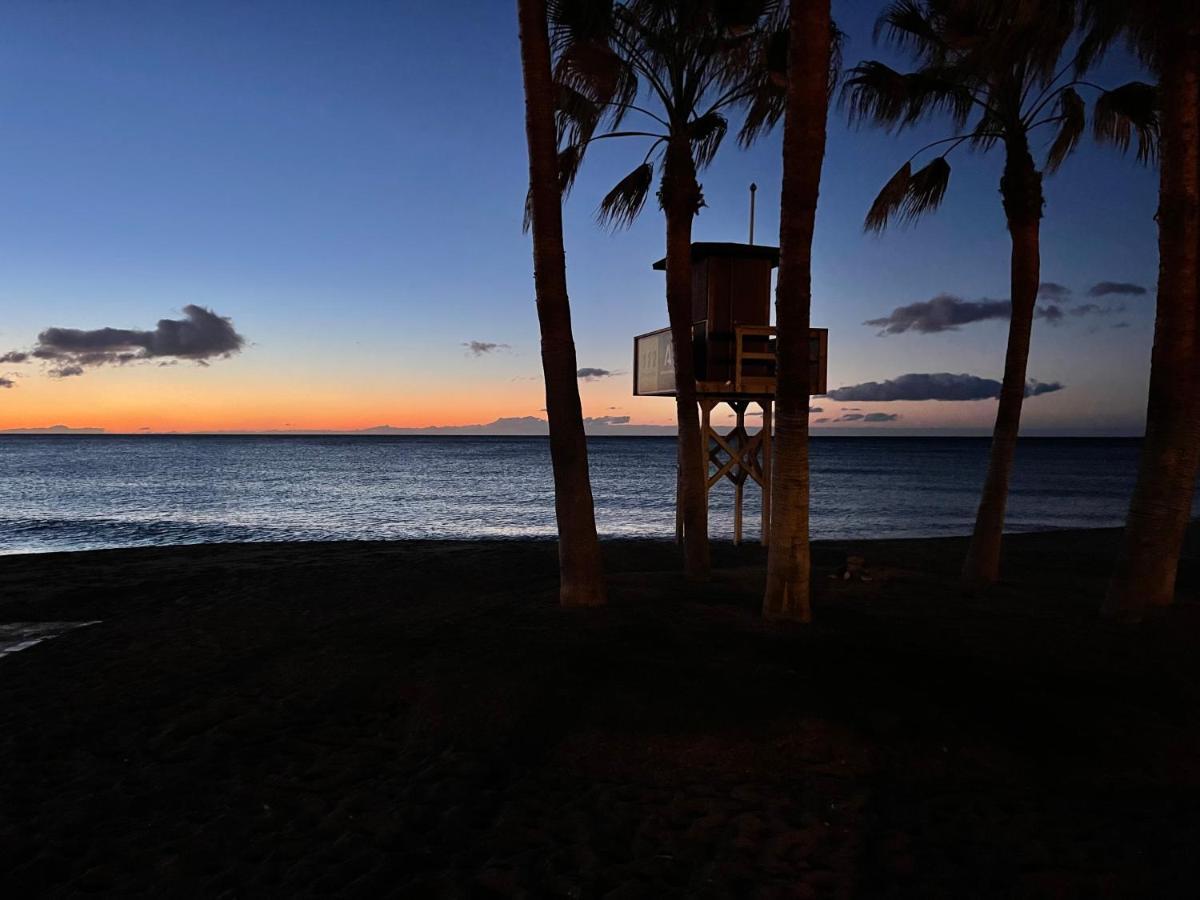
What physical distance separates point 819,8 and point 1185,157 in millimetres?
5070

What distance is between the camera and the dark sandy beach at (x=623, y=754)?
16.6 ft

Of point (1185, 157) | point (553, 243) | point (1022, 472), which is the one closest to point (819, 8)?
point (553, 243)

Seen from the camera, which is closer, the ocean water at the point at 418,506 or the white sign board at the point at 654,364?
the white sign board at the point at 654,364

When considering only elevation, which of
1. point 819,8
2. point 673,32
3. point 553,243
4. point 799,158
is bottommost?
point 553,243

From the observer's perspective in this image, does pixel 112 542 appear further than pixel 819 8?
Yes

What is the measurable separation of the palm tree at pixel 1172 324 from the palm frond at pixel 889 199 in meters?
3.60

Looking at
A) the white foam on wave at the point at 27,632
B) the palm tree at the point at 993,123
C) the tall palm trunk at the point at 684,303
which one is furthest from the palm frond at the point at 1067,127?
the white foam on wave at the point at 27,632

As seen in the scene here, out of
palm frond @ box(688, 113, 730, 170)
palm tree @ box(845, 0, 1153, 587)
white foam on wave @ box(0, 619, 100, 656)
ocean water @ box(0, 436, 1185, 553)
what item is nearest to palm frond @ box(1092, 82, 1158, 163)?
palm tree @ box(845, 0, 1153, 587)

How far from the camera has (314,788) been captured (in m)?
6.35

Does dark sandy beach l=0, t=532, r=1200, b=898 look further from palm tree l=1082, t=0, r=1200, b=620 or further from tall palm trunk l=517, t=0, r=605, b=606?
tall palm trunk l=517, t=0, r=605, b=606

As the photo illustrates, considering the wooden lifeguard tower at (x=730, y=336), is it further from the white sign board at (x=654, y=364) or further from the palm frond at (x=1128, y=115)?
the palm frond at (x=1128, y=115)

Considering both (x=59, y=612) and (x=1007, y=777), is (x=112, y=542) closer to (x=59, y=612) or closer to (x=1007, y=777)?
(x=59, y=612)

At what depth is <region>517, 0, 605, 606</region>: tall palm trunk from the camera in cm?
971

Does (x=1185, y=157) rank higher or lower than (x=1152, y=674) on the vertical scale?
higher
